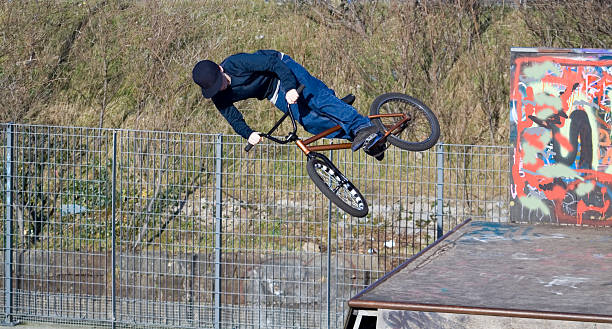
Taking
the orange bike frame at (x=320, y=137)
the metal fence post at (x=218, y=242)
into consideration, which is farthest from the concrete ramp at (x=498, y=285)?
the metal fence post at (x=218, y=242)

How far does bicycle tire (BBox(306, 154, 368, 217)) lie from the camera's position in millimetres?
6992

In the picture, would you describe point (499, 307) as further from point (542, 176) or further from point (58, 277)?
point (58, 277)

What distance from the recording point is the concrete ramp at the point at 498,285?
4.47 m

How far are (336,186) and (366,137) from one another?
64 cm

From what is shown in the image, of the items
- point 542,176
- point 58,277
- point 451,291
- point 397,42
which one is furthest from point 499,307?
point 397,42

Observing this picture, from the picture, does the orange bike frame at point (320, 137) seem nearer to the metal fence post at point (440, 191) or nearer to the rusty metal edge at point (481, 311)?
the metal fence post at point (440, 191)

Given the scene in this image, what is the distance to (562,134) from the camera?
27.7 feet

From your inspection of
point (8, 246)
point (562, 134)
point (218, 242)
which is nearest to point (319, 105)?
point (218, 242)

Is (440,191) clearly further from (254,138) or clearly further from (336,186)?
(254,138)

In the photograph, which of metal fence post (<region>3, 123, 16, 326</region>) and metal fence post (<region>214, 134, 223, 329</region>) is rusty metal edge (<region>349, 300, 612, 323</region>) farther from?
metal fence post (<region>3, 123, 16, 326</region>)

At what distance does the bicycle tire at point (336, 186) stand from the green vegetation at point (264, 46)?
493 centimetres

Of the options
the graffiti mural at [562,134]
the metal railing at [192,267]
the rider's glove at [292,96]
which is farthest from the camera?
the metal railing at [192,267]

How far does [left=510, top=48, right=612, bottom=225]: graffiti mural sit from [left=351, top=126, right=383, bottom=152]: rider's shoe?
7.17ft

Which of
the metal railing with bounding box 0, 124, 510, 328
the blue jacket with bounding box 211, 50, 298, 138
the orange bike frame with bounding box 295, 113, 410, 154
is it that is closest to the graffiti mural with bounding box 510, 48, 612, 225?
the metal railing with bounding box 0, 124, 510, 328
